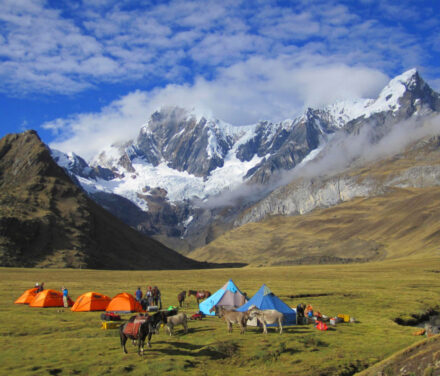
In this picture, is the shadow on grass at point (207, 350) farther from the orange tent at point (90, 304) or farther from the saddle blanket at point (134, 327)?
the orange tent at point (90, 304)

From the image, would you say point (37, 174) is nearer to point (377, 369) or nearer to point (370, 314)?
point (370, 314)

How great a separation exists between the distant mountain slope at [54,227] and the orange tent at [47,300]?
314ft

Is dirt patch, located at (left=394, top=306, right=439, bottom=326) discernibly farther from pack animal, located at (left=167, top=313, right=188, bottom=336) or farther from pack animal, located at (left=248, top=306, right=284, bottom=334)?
pack animal, located at (left=167, top=313, right=188, bottom=336)

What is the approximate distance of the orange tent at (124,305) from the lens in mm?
37688

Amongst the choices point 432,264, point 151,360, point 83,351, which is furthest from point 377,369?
point 432,264

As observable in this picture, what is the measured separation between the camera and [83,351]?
23.7 meters

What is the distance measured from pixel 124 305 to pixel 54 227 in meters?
122

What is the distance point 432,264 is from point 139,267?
9595 cm

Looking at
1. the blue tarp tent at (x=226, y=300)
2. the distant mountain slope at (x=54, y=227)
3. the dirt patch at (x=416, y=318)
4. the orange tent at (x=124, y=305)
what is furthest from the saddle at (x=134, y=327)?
the distant mountain slope at (x=54, y=227)

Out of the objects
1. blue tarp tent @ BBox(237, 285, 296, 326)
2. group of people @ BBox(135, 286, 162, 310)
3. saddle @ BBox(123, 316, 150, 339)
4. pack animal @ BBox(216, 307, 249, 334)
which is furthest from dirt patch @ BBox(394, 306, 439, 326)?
saddle @ BBox(123, 316, 150, 339)

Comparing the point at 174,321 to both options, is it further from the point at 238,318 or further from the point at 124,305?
the point at 124,305

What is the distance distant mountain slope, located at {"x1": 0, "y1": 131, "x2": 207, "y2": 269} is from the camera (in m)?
138

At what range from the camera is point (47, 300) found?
40938 mm

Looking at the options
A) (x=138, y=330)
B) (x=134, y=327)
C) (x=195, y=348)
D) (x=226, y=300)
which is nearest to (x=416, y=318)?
(x=226, y=300)
